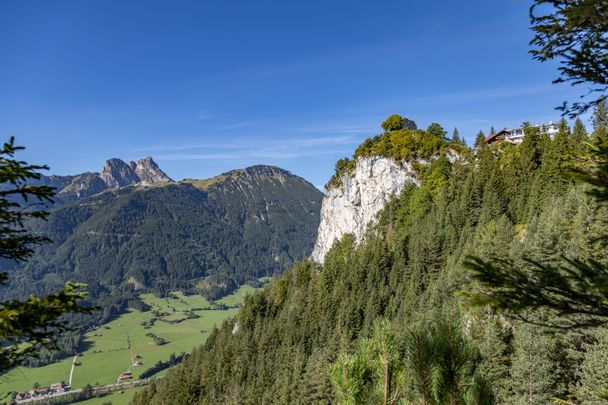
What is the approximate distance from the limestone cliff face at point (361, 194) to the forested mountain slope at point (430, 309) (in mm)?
4579

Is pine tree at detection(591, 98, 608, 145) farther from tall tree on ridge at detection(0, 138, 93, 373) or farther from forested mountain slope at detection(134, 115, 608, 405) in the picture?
tall tree on ridge at detection(0, 138, 93, 373)

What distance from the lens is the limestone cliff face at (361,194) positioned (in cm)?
8762

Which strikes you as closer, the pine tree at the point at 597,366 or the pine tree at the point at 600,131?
the pine tree at the point at 600,131

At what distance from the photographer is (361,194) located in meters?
95.8

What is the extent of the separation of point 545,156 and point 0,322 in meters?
63.2

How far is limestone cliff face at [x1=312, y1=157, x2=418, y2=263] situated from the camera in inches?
3450

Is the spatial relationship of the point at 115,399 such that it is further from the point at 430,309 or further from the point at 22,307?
the point at 22,307

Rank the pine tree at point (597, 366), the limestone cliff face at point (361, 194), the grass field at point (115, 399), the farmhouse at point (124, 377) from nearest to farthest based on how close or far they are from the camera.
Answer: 1. the pine tree at point (597, 366)
2. the limestone cliff face at point (361, 194)
3. the grass field at point (115, 399)
4. the farmhouse at point (124, 377)

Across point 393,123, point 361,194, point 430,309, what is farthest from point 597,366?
point 393,123

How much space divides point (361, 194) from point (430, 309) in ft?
183

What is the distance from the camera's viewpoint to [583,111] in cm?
743

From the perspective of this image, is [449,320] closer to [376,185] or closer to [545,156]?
[545,156]

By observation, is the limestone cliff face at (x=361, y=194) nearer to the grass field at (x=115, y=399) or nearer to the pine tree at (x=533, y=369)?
the pine tree at (x=533, y=369)

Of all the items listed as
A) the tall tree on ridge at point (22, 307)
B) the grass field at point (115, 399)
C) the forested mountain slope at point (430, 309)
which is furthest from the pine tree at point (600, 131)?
the grass field at point (115, 399)
